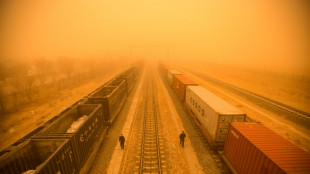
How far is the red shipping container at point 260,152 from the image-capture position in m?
6.45

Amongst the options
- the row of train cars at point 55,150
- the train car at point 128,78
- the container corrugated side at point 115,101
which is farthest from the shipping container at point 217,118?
the train car at point 128,78

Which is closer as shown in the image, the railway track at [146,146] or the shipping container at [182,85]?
the railway track at [146,146]

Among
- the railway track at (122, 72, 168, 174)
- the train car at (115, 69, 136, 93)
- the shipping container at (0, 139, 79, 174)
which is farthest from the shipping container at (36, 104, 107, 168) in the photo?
the train car at (115, 69, 136, 93)

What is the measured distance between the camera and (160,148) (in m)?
13.0

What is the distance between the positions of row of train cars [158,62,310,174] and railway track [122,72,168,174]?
4955mm

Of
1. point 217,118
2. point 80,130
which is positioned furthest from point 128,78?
point 217,118

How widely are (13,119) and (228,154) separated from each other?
2830 cm

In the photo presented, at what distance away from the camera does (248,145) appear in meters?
8.06

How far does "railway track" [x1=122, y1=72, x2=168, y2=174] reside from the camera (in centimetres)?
1085

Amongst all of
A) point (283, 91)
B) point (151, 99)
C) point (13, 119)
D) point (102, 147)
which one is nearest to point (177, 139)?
point (102, 147)

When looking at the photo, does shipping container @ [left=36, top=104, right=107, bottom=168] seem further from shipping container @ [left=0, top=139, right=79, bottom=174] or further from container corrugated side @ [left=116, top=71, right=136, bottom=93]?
container corrugated side @ [left=116, top=71, right=136, bottom=93]

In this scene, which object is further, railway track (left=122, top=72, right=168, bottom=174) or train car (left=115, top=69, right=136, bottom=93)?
train car (left=115, top=69, right=136, bottom=93)

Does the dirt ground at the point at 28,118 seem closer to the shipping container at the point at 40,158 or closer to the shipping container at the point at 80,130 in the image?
the shipping container at the point at 80,130

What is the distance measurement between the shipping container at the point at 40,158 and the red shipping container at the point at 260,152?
11055 mm
